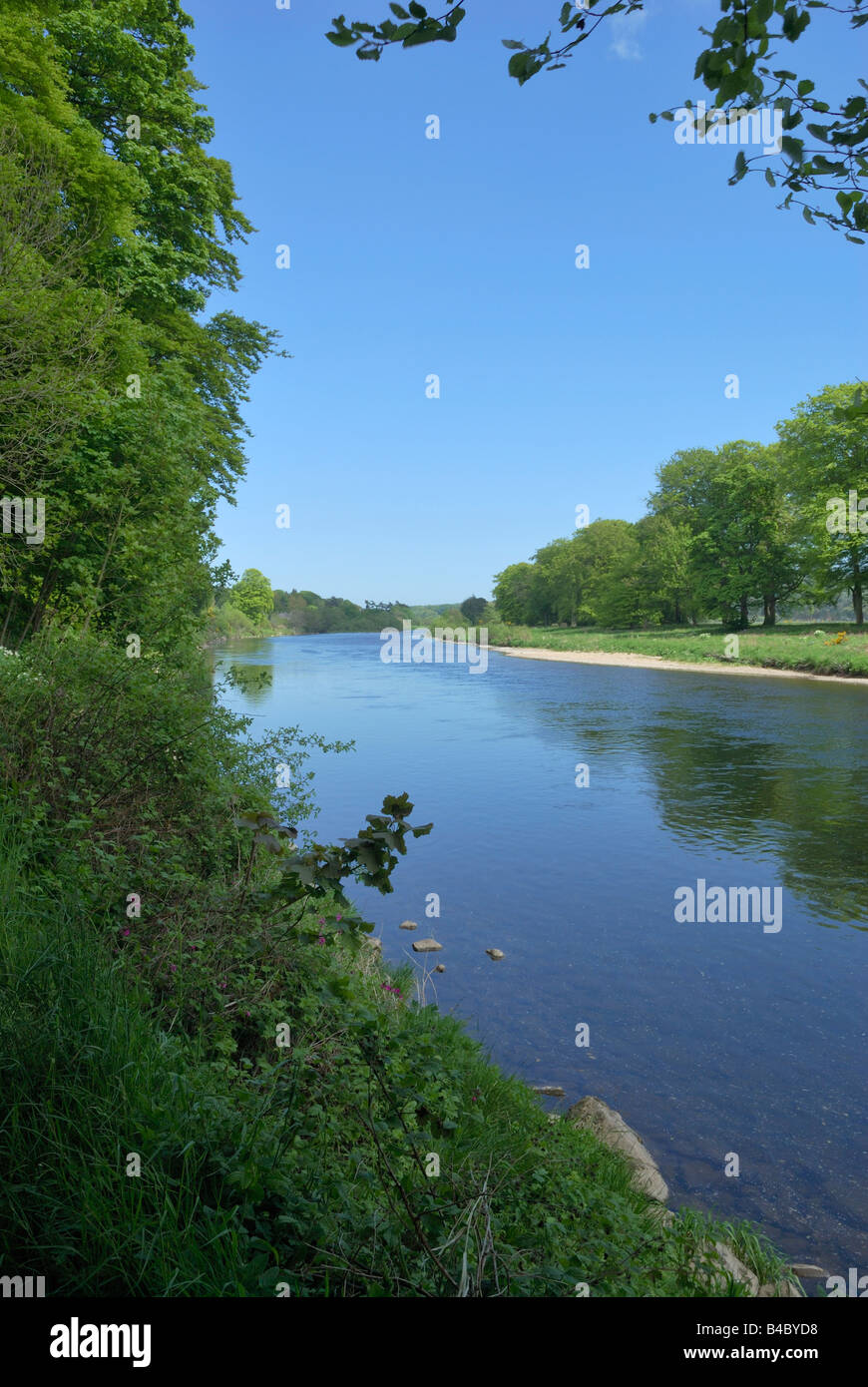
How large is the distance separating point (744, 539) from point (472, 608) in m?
97.8

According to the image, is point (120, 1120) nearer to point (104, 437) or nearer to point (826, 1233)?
point (826, 1233)

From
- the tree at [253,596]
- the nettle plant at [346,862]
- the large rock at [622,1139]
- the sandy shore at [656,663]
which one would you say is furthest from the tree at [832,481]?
the tree at [253,596]

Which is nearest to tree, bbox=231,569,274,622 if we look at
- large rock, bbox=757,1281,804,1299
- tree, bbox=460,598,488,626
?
tree, bbox=460,598,488,626

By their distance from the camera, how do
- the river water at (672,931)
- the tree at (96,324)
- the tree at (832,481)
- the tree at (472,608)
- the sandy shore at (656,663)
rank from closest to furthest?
the river water at (672,931)
the tree at (96,324)
the sandy shore at (656,663)
the tree at (832,481)
the tree at (472,608)

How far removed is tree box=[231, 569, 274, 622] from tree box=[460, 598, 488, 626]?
130 ft

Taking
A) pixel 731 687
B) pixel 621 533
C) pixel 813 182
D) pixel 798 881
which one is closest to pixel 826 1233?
pixel 813 182

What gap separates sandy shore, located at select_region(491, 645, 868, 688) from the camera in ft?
130

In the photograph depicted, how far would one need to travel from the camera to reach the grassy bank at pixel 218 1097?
2373 mm

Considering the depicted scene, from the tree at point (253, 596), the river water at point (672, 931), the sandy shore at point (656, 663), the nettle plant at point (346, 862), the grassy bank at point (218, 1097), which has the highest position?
the tree at point (253, 596)

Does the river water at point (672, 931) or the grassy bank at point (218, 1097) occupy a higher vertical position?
the grassy bank at point (218, 1097)

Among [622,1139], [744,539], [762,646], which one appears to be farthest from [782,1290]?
[744,539]

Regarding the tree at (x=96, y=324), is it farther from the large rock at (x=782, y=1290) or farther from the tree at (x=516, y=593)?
the tree at (x=516, y=593)

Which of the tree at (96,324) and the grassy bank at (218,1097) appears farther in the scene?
the tree at (96,324)

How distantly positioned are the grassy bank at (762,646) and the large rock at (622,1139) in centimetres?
3775
